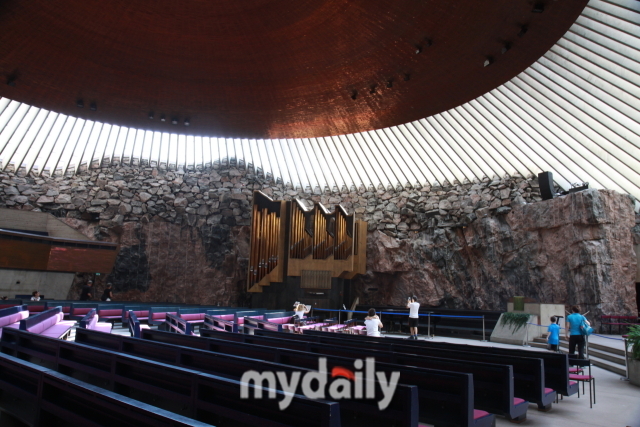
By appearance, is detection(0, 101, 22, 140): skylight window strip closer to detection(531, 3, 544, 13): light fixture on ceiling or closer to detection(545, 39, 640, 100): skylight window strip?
detection(531, 3, 544, 13): light fixture on ceiling

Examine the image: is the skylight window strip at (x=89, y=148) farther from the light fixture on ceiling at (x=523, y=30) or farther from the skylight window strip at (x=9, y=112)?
the light fixture on ceiling at (x=523, y=30)

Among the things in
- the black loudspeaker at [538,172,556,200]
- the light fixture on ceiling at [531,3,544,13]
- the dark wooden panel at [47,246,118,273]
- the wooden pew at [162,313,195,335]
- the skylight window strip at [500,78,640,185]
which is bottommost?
the wooden pew at [162,313,195,335]

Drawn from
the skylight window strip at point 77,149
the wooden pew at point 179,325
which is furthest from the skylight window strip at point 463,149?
the skylight window strip at point 77,149

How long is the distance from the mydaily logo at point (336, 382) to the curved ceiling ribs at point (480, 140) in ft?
29.3

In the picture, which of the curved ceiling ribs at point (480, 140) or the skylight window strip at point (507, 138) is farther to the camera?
the skylight window strip at point (507, 138)

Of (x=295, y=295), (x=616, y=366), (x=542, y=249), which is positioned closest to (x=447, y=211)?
(x=542, y=249)

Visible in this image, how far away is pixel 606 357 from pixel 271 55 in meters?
8.84

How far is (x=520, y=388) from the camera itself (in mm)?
3818

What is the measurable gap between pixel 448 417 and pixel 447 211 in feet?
45.5

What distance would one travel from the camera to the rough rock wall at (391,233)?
A: 41.6 ft

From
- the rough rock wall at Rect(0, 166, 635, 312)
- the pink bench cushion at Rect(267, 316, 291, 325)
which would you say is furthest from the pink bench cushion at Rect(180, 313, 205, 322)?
the rough rock wall at Rect(0, 166, 635, 312)

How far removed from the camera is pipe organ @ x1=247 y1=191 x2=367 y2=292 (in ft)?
49.4

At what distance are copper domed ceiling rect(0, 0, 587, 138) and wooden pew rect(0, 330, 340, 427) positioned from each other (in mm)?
6787

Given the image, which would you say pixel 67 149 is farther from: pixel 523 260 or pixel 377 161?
pixel 523 260
